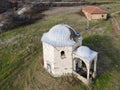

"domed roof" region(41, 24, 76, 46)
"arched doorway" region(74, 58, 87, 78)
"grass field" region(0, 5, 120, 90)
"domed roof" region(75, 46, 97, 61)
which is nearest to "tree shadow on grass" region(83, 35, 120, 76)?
"grass field" region(0, 5, 120, 90)

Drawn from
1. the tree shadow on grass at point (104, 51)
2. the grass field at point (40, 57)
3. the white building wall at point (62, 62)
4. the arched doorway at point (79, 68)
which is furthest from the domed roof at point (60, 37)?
the tree shadow on grass at point (104, 51)

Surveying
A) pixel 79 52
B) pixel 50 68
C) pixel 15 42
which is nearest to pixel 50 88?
pixel 50 68

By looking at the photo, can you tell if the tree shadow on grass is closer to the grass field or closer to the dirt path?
the grass field

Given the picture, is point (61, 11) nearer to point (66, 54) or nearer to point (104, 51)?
point (104, 51)

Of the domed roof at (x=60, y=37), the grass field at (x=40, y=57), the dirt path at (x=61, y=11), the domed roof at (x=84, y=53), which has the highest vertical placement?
the domed roof at (x=60, y=37)

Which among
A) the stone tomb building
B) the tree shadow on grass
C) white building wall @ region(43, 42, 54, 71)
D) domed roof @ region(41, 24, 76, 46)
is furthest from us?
the tree shadow on grass

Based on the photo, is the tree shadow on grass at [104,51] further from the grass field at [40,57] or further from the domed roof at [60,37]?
the domed roof at [60,37]

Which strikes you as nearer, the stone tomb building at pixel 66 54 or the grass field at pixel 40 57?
the stone tomb building at pixel 66 54
